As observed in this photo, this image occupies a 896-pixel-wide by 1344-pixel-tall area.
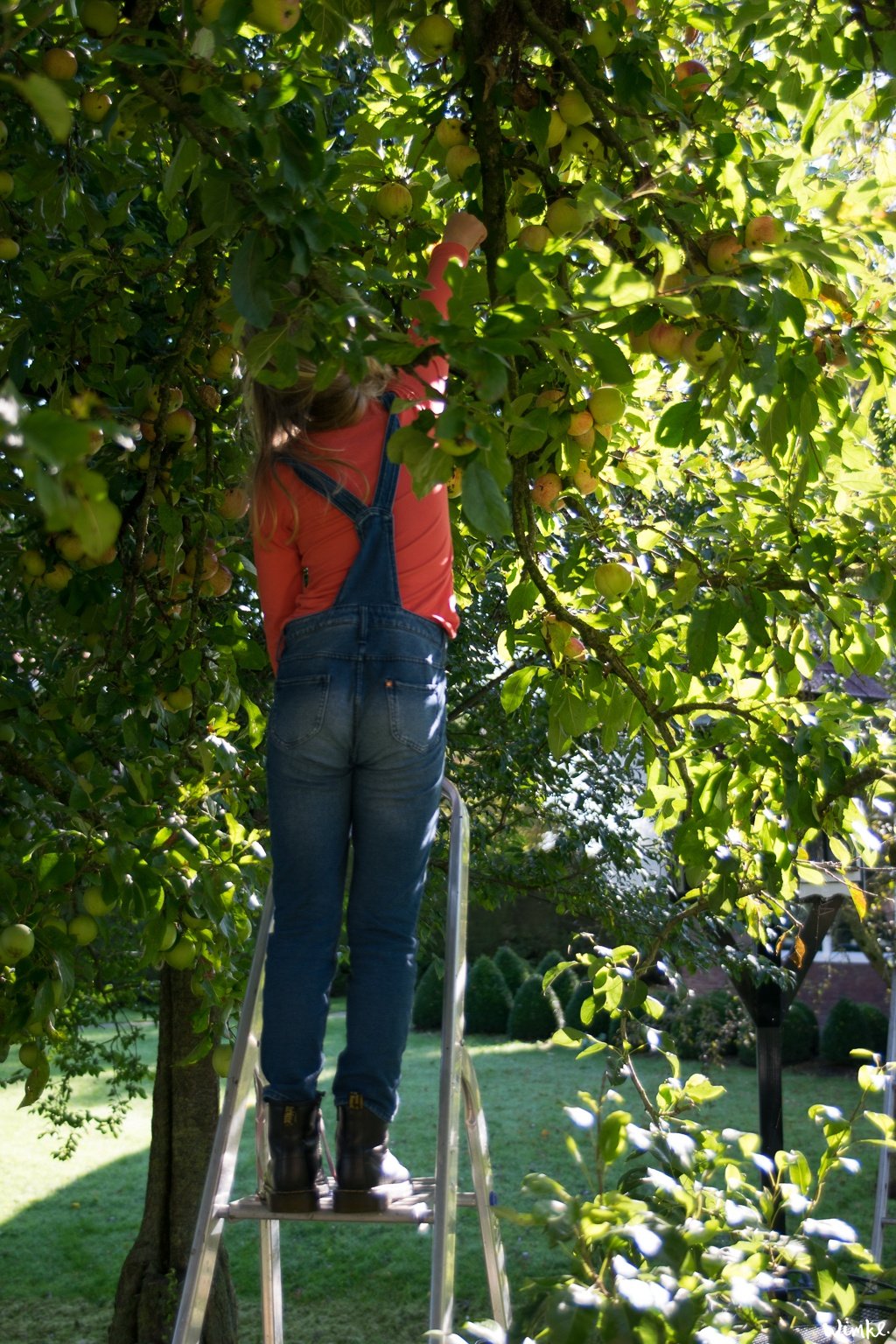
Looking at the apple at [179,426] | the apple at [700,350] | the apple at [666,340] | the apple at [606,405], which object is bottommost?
the apple at [606,405]

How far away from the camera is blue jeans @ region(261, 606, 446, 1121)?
2033mm

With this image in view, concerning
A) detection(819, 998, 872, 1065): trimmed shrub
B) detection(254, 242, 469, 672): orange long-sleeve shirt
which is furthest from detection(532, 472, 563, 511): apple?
detection(819, 998, 872, 1065): trimmed shrub

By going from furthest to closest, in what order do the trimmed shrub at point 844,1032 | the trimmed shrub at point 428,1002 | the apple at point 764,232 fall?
1. the trimmed shrub at point 428,1002
2. the trimmed shrub at point 844,1032
3. the apple at point 764,232

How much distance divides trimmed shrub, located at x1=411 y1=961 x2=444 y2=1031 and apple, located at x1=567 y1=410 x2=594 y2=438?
10.6 metres

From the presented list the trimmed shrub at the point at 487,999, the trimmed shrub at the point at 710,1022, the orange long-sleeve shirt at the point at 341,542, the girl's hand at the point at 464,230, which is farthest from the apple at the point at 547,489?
the trimmed shrub at the point at 487,999

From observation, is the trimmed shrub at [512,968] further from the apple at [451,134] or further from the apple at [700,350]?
the apple at [700,350]

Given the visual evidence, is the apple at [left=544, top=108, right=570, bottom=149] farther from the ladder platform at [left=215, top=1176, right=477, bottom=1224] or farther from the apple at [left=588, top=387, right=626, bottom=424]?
the ladder platform at [left=215, top=1176, right=477, bottom=1224]

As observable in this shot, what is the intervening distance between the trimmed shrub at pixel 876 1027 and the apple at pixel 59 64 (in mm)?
10562

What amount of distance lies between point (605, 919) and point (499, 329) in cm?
457

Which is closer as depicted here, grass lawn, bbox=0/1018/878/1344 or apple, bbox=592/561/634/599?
apple, bbox=592/561/634/599

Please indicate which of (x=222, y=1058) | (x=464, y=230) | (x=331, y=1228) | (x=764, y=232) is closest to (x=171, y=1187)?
(x=331, y=1228)

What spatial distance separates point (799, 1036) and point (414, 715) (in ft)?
34.1

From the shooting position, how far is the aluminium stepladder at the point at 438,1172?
5.90ft

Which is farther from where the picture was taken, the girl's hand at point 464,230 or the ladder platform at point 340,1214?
the girl's hand at point 464,230
